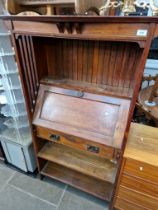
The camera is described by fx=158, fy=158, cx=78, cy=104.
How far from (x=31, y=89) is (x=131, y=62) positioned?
737 mm

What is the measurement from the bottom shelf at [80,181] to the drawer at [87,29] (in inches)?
50.4

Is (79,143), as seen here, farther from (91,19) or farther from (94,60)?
(91,19)

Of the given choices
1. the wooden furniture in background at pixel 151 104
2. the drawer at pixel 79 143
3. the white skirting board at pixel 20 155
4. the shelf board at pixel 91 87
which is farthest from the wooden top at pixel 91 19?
the white skirting board at pixel 20 155

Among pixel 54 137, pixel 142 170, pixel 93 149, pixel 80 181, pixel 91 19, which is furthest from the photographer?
pixel 80 181

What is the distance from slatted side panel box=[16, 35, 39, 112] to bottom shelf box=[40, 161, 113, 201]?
0.74m

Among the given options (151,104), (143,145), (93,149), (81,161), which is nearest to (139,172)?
(143,145)

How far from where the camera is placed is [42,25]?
86cm

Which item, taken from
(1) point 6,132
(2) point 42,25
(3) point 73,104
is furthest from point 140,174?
(1) point 6,132

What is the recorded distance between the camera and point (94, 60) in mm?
1082

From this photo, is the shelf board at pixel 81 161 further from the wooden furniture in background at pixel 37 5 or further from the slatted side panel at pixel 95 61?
the wooden furniture in background at pixel 37 5

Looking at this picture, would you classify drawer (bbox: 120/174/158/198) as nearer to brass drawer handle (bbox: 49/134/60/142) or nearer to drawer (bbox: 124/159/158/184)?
drawer (bbox: 124/159/158/184)

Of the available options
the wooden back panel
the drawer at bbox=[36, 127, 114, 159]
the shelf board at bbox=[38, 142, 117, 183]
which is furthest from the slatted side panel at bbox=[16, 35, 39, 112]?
the shelf board at bbox=[38, 142, 117, 183]

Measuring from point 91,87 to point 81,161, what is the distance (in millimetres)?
709

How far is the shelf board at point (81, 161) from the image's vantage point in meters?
1.31
